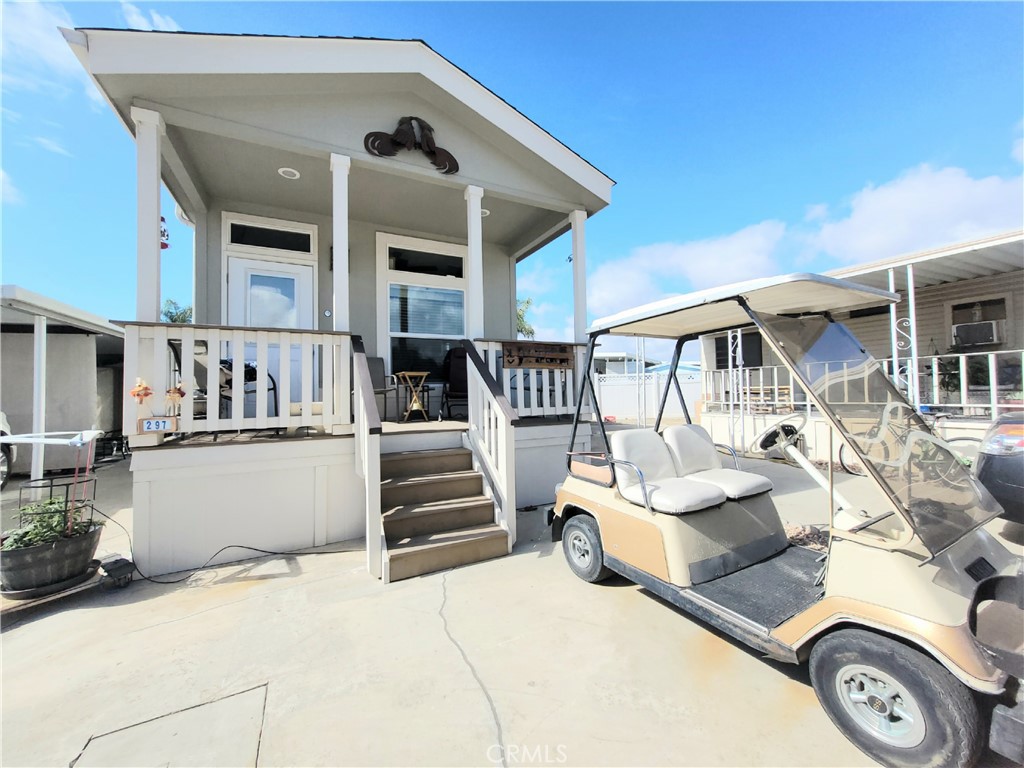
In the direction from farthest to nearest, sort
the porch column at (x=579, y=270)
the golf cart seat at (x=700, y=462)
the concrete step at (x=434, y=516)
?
the porch column at (x=579, y=270) < the concrete step at (x=434, y=516) < the golf cart seat at (x=700, y=462)

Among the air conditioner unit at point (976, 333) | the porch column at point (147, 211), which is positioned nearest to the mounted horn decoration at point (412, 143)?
the porch column at point (147, 211)

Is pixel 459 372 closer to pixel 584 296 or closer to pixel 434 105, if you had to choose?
pixel 584 296

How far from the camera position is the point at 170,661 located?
6.95ft

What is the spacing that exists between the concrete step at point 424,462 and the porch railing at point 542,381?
931mm

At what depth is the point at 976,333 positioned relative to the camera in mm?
7305

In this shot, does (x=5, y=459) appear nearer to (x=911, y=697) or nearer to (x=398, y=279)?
(x=398, y=279)

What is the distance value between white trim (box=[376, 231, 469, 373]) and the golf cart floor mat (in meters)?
5.04

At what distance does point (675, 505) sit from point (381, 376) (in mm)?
4220

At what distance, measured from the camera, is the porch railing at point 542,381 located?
16.1ft

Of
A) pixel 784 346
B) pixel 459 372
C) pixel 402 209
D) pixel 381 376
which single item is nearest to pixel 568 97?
pixel 402 209

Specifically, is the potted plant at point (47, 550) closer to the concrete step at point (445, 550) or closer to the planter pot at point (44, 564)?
the planter pot at point (44, 564)

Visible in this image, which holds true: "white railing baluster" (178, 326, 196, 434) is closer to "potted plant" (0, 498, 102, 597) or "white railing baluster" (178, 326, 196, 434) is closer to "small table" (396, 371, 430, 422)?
"potted plant" (0, 498, 102, 597)

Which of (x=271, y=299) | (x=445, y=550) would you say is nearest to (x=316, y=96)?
(x=271, y=299)

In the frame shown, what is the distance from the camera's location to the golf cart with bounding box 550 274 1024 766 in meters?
1.34
